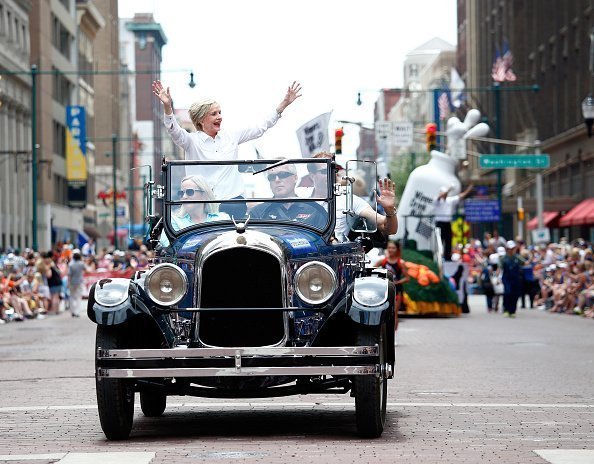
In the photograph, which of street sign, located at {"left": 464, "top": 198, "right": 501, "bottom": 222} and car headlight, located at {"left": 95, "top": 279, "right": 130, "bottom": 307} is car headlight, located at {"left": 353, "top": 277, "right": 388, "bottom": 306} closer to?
car headlight, located at {"left": 95, "top": 279, "right": 130, "bottom": 307}

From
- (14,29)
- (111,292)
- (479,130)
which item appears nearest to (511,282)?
(479,130)

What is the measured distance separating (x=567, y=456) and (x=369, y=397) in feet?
4.97

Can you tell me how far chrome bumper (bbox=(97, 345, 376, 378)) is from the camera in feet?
33.7

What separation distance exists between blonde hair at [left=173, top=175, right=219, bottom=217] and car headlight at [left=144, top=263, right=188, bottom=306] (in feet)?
3.08

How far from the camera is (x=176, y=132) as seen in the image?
11750 millimetres

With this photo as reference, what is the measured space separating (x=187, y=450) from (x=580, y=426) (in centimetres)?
327

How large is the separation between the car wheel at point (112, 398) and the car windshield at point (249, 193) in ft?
3.76

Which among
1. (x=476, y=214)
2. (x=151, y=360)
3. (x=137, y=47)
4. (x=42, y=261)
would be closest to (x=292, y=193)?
(x=151, y=360)

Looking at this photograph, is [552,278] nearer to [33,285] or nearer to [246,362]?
[33,285]

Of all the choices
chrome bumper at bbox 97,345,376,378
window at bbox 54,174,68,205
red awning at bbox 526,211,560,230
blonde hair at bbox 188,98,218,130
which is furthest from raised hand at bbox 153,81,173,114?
window at bbox 54,174,68,205

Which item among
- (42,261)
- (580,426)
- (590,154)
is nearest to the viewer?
(580,426)

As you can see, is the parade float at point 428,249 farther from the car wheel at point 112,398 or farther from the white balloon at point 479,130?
the car wheel at point 112,398

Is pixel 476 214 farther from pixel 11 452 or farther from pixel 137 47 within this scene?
Result: pixel 137 47

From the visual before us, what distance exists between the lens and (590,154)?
5953cm
